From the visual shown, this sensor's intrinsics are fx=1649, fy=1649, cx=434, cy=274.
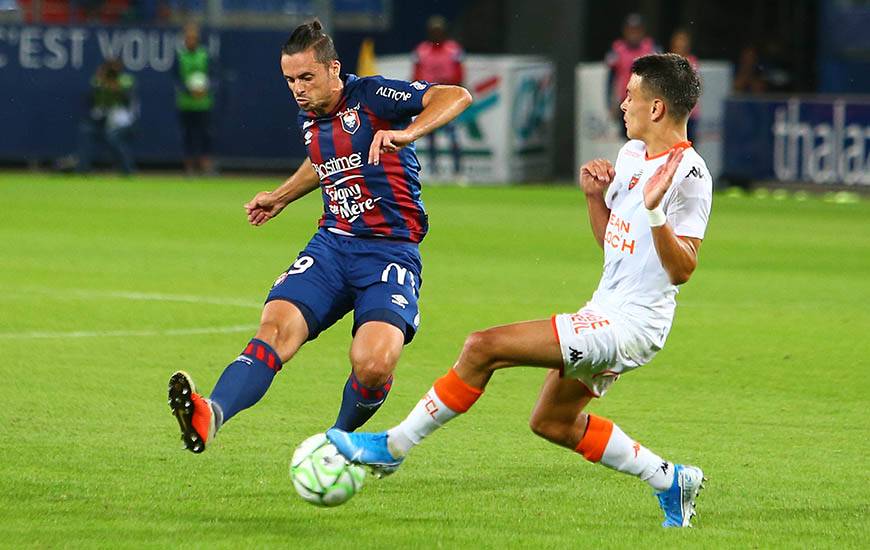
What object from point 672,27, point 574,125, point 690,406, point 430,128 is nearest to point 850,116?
point 574,125

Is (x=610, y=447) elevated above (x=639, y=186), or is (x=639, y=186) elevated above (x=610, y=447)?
(x=639, y=186)

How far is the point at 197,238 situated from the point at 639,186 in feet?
37.8

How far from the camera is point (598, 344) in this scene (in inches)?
220

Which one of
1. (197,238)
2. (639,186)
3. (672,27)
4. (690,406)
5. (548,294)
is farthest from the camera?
(672,27)

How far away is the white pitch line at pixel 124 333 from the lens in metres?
10.5

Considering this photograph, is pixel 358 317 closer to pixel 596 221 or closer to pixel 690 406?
pixel 596 221

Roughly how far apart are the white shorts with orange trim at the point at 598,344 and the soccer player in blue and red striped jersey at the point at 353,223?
93cm

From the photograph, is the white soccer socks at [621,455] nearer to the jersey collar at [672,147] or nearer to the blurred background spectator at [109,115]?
the jersey collar at [672,147]

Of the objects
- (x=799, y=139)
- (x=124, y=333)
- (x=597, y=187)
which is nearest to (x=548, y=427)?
(x=597, y=187)

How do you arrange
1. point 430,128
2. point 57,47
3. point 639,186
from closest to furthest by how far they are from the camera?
point 639,186, point 430,128, point 57,47

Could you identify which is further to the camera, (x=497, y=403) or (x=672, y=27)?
(x=672, y=27)

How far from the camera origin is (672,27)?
101ft

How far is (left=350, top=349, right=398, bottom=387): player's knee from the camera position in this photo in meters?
6.30

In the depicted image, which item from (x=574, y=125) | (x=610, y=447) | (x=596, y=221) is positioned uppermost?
(x=596, y=221)
